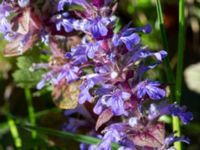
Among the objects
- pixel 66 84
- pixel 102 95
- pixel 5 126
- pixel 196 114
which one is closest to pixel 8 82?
pixel 5 126

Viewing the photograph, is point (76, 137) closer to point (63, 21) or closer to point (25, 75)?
point (63, 21)

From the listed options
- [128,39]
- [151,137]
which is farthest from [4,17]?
[151,137]

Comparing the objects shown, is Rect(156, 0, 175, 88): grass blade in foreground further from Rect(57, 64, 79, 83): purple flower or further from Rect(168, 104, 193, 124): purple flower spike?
Rect(57, 64, 79, 83): purple flower

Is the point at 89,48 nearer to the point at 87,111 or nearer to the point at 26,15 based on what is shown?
the point at 26,15

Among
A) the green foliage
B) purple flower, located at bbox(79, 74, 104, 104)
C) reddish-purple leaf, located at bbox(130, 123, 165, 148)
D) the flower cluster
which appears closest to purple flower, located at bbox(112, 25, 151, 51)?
the flower cluster

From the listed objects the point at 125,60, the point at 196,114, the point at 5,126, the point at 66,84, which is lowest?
the point at 196,114
